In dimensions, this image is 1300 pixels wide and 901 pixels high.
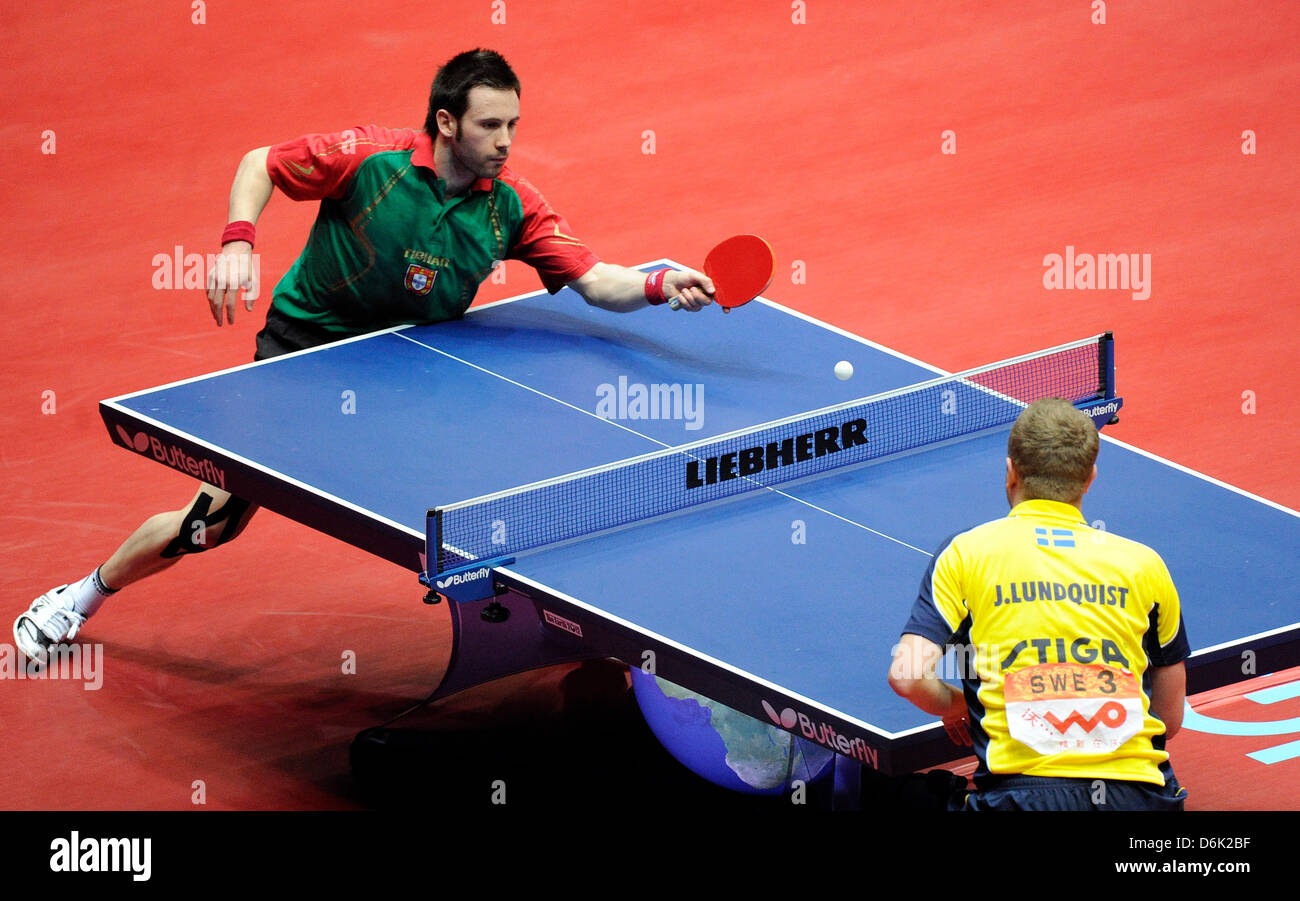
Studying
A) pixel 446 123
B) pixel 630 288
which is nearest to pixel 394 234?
pixel 446 123

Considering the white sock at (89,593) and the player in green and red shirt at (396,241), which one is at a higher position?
the player in green and red shirt at (396,241)

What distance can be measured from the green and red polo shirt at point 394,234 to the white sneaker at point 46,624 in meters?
1.28

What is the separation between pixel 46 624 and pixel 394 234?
1.83 m

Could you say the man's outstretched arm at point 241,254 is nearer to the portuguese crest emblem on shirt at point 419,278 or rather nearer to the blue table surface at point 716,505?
the blue table surface at point 716,505

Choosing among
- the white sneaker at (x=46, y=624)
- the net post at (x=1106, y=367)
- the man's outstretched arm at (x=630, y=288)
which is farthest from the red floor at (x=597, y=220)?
the man's outstretched arm at (x=630, y=288)

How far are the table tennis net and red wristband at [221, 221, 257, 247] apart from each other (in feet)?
4.67

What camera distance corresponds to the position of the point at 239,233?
6.34 metres

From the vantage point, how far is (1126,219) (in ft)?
34.3

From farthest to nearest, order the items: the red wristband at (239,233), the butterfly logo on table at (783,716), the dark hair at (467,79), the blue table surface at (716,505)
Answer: the dark hair at (467,79) → the red wristband at (239,233) → the blue table surface at (716,505) → the butterfly logo on table at (783,716)

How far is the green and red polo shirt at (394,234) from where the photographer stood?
6.62 meters

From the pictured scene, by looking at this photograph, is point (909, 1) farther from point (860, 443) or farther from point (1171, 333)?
point (860, 443)

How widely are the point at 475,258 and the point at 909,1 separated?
684 cm

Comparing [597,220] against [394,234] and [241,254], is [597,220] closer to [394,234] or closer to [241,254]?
[394,234]
